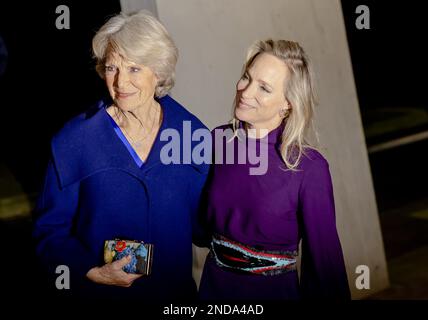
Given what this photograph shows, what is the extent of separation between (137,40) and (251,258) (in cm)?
98

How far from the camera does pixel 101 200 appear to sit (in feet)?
9.53

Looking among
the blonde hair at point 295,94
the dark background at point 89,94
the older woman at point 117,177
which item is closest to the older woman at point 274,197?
the blonde hair at point 295,94

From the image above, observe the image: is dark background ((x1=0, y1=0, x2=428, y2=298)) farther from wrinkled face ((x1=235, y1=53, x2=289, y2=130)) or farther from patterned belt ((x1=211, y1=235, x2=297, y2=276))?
wrinkled face ((x1=235, y1=53, x2=289, y2=130))

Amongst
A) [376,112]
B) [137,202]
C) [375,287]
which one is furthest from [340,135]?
[376,112]

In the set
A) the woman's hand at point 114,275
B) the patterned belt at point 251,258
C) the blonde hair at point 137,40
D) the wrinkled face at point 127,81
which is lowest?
the patterned belt at point 251,258

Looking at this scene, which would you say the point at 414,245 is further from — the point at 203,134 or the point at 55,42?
the point at 55,42

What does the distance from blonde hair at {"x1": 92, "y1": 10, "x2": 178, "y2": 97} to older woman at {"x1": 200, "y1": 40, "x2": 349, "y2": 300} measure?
36 centimetres

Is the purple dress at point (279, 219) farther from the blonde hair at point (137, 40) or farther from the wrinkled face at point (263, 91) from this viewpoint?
the blonde hair at point (137, 40)

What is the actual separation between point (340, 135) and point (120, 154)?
8.02 feet

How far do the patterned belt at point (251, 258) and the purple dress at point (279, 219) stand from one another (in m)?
0.02

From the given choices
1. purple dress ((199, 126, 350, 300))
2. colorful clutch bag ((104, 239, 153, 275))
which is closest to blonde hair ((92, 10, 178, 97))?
purple dress ((199, 126, 350, 300))

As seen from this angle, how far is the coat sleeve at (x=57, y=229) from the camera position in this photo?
2.89 metres

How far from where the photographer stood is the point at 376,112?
13.4 meters

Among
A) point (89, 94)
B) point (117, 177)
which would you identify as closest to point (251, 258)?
point (117, 177)
